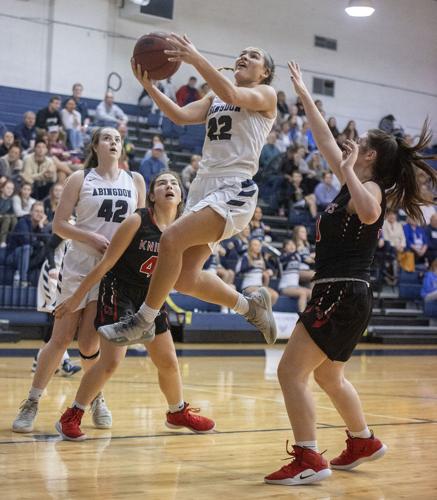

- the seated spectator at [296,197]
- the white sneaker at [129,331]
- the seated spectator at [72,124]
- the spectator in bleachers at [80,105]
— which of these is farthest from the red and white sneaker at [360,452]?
the seated spectator at [296,197]

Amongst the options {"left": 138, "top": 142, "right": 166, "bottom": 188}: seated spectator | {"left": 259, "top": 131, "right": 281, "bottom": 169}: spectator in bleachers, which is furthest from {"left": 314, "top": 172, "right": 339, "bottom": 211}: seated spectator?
{"left": 138, "top": 142, "right": 166, "bottom": 188}: seated spectator

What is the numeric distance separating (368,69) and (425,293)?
26.6 feet

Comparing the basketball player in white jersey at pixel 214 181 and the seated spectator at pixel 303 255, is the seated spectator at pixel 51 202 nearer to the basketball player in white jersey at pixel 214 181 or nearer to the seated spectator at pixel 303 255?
the seated spectator at pixel 303 255

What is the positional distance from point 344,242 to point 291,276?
9.97m

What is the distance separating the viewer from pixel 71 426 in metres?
4.82

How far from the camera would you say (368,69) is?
22.2 meters

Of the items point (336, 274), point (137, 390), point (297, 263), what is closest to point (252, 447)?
point (336, 274)

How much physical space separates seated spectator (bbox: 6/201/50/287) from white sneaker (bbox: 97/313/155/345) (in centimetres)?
770

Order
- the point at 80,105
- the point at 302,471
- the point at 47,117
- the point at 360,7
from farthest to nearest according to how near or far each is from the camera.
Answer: the point at 80,105 → the point at 360,7 → the point at 47,117 → the point at 302,471

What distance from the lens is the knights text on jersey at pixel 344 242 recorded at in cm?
407

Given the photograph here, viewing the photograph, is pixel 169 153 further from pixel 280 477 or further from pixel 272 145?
pixel 280 477

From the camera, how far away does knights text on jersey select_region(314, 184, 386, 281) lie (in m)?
4.07

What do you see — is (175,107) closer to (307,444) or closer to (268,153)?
(307,444)

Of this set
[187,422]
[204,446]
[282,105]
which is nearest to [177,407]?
[187,422]
